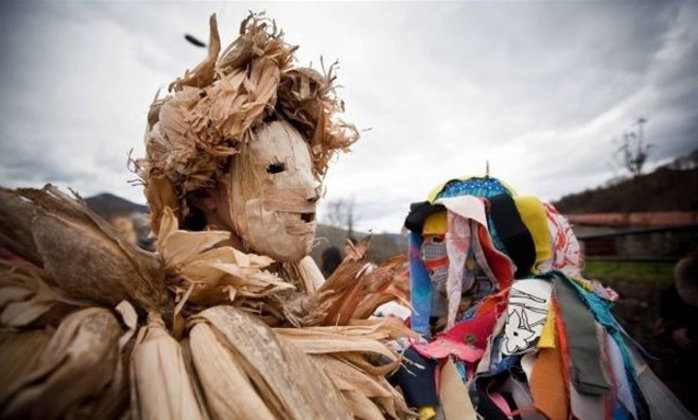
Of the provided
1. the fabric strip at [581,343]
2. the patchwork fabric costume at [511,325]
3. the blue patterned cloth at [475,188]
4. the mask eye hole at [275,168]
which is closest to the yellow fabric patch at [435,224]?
the patchwork fabric costume at [511,325]

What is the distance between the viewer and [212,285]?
2.40ft

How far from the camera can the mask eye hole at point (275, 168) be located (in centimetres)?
94

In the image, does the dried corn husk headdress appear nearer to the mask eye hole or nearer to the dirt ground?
the mask eye hole

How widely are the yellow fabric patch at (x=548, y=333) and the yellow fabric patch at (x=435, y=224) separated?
21.9 inches

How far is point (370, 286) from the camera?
37.3 inches

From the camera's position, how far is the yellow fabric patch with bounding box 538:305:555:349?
1167 millimetres

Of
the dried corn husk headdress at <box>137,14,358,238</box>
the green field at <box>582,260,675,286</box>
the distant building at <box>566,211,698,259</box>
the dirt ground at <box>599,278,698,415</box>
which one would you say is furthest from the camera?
the distant building at <box>566,211,698,259</box>

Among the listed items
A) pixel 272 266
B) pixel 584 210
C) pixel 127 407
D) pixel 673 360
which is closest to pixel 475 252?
pixel 272 266

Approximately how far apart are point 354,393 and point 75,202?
2.22 ft

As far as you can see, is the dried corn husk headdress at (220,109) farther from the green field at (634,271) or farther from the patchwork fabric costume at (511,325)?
the green field at (634,271)

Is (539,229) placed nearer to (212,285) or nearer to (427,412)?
(427,412)

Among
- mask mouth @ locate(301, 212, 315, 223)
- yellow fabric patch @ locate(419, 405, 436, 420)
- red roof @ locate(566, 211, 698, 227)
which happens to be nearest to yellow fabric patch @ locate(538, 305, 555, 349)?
yellow fabric patch @ locate(419, 405, 436, 420)

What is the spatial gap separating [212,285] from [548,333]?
1.09 meters

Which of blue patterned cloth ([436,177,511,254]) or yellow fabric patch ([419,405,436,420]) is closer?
yellow fabric patch ([419,405,436,420])
